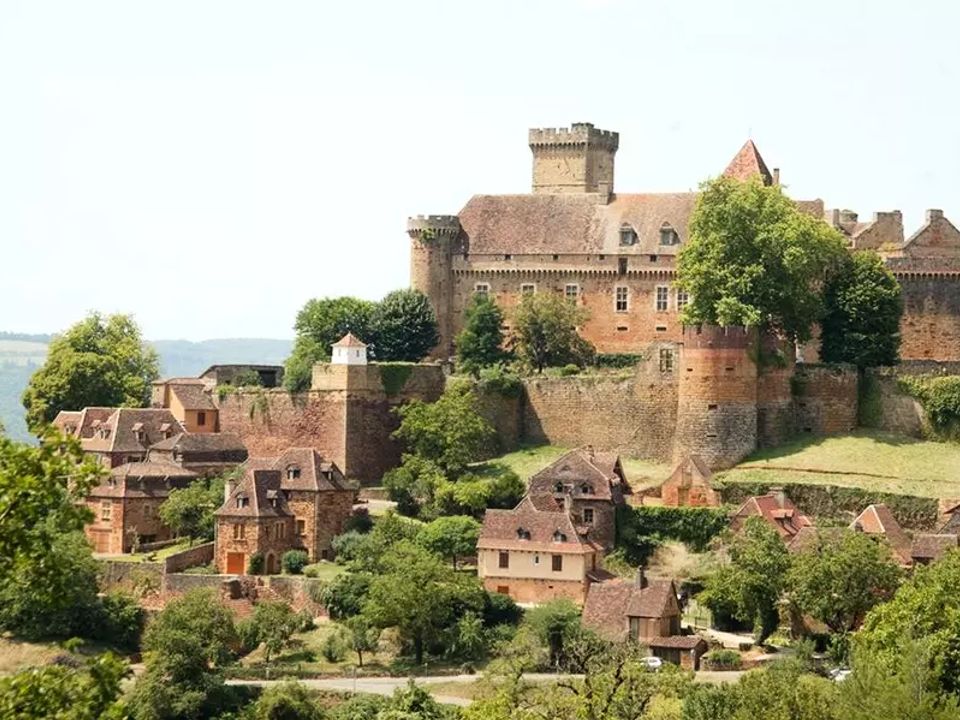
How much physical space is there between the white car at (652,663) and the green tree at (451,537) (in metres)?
9.62

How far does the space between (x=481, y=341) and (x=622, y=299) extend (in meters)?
6.29

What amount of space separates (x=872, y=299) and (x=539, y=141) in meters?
20.7

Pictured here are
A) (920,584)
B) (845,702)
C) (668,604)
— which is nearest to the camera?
(845,702)

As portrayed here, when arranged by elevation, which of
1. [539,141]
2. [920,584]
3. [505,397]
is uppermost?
[539,141]

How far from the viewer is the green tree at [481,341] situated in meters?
74.2

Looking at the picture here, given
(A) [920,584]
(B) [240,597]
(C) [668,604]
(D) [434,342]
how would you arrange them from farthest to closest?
(D) [434,342], (B) [240,597], (C) [668,604], (A) [920,584]

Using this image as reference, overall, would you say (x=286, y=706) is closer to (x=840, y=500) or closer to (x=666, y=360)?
(x=840, y=500)

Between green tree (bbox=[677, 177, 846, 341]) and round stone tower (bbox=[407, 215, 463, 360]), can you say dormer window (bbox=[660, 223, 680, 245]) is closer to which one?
green tree (bbox=[677, 177, 846, 341])

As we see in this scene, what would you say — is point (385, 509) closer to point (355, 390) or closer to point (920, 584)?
point (355, 390)

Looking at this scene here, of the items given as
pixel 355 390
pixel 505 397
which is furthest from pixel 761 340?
pixel 355 390

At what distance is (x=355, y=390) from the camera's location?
69.7 m

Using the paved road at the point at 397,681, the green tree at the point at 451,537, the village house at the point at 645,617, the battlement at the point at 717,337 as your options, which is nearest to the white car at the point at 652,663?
the village house at the point at 645,617

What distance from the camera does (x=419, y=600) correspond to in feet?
184

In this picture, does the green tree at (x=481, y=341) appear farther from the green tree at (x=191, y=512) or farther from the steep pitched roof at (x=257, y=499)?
the green tree at (x=191, y=512)
